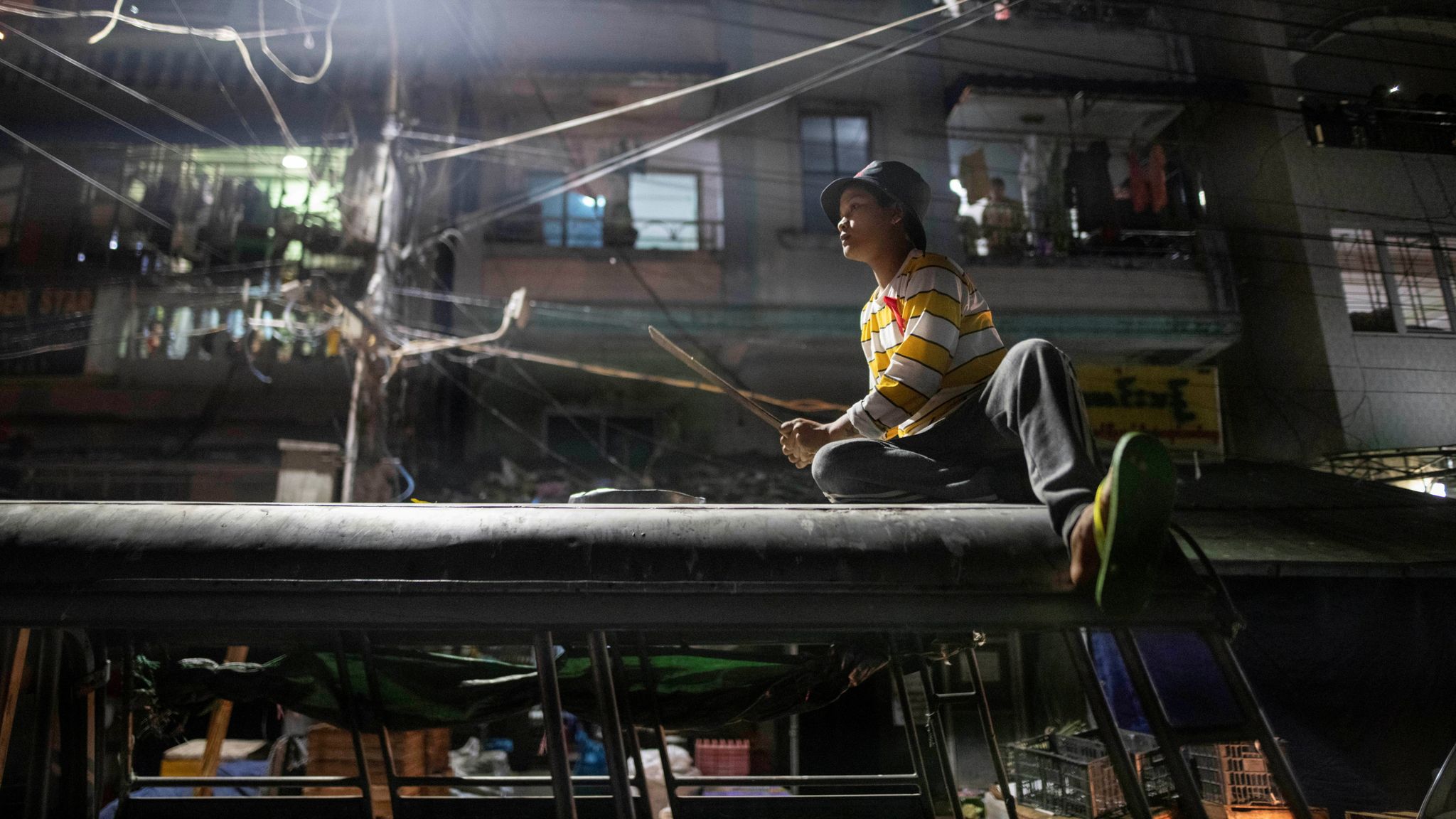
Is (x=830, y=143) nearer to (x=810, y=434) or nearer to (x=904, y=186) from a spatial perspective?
(x=904, y=186)

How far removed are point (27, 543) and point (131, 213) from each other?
42.7 ft

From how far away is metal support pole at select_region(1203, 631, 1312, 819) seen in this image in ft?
5.51

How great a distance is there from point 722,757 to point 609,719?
818cm

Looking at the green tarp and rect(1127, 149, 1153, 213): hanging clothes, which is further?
rect(1127, 149, 1153, 213): hanging clothes

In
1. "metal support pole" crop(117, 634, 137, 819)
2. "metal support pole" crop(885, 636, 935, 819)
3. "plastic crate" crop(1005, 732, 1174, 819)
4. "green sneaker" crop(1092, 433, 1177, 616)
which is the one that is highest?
"green sneaker" crop(1092, 433, 1177, 616)

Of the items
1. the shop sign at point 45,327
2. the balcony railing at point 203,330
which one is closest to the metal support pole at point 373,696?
the balcony railing at point 203,330

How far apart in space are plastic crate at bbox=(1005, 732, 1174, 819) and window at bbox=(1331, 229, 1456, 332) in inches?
136

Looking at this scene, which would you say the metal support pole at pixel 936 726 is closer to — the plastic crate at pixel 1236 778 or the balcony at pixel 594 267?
the plastic crate at pixel 1236 778

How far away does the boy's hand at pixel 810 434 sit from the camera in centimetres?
271

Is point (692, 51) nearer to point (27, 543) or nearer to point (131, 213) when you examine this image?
point (131, 213)

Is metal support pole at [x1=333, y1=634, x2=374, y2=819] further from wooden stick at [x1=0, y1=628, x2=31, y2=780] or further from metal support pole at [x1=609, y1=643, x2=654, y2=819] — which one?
metal support pole at [x1=609, y1=643, x2=654, y2=819]

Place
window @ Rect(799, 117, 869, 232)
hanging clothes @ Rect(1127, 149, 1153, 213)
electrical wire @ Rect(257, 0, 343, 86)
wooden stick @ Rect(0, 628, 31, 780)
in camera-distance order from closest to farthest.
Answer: wooden stick @ Rect(0, 628, 31, 780) < hanging clothes @ Rect(1127, 149, 1153, 213) < electrical wire @ Rect(257, 0, 343, 86) < window @ Rect(799, 117, 869, 232)

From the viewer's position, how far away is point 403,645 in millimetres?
2730

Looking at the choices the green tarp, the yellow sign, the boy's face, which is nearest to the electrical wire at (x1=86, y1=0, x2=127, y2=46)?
the green tarp
